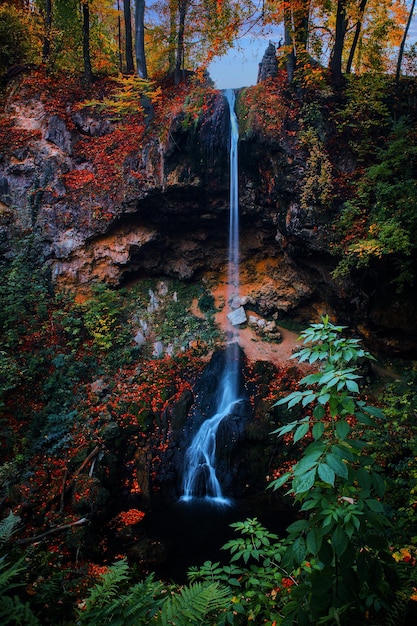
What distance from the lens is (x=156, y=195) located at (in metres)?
10.5

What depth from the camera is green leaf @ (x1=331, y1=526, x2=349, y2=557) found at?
1400 millimetres

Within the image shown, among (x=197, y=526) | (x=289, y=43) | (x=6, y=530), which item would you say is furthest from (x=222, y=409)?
(x=289, y=43)

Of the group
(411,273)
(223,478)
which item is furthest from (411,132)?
(223,478)

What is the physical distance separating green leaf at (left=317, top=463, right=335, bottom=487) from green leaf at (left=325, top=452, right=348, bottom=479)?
2cm

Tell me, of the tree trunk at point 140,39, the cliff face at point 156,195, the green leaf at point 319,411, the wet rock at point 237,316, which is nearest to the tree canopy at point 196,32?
the tree trunk at point 140,39

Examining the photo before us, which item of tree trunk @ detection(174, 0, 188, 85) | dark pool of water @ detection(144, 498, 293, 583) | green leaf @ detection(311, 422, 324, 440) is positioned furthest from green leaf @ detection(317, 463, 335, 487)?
tree trunk @ detection(174, 0, 188, 85)

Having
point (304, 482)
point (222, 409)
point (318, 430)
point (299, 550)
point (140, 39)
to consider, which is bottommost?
point (222, 409)

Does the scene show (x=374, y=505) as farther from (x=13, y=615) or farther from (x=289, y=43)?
(x=289, y=43)

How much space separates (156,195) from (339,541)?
33.9ft

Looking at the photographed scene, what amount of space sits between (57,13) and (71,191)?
770 cm

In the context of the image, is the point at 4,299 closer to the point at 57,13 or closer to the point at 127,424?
the point at 127,424

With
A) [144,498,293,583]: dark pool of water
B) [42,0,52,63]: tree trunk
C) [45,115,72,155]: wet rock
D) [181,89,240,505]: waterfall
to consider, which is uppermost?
[42,0,52,63]: tree trunk

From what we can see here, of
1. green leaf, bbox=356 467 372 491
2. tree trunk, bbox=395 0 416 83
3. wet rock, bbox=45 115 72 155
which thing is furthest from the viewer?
wet rock, bbox=45 115 72 155

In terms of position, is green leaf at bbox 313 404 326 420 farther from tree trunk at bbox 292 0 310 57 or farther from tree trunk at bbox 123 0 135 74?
tree trunk at bbox 123 0 135 74
